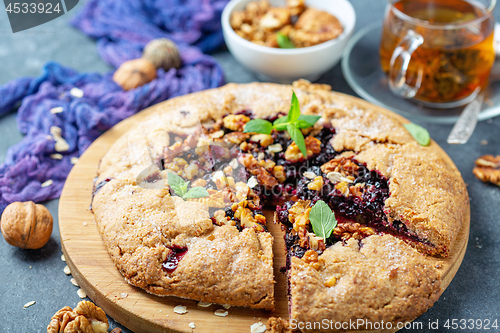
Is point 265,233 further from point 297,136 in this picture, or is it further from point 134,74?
point 134,74

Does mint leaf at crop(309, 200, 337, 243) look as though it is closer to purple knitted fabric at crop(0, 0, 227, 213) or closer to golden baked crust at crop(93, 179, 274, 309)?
golden baked crust at crop(93, 179, 274, 309)

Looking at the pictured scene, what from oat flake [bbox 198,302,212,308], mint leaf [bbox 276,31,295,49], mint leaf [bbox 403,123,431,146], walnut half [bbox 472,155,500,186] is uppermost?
mint leaf [bbox 276,31,295,49]

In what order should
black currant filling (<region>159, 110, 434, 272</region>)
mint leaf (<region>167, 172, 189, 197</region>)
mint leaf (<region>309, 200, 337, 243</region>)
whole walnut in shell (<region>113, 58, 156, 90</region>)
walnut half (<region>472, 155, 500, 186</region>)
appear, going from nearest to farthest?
1. mint leaf (<region>309, 200, 337, 243</region>)
2. black currant filling (<region>159, 110, 434, 272</region>)
3. mint leaf (<region>167, 172, 189, 197</region>)
4. walnut half (<region>472, 155, 500, 186</region>)
5. whole walnut in shell (<region>113, 58, 156, 90</region>)

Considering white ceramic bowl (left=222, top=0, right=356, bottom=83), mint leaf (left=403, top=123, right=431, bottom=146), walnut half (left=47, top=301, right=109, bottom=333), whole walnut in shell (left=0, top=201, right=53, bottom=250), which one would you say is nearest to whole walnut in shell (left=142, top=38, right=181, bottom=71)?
white ceramic bowl (left=222, top=0, right=356, bottom=83)

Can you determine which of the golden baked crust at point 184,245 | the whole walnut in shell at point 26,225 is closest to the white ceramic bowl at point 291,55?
the golden baked crust at point 184,245

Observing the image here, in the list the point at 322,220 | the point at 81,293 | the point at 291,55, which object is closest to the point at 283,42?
the point at 291,55

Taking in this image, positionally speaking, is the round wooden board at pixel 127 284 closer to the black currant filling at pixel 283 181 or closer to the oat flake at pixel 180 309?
the oat flake at pixel 180 309

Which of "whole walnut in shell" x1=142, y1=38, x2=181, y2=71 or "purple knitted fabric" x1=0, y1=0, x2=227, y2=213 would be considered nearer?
"purple knitted fabric" x1=0, y1=0, x2=227, y2=213
